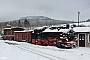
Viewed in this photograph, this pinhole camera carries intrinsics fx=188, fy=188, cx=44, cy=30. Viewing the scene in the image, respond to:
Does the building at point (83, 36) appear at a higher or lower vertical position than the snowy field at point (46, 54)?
higher

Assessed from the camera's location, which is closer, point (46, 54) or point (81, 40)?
point (46, 54)

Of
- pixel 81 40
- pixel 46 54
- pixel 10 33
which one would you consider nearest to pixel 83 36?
pixel 81 40

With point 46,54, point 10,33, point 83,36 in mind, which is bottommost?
point 46,54

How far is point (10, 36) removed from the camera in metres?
66.5

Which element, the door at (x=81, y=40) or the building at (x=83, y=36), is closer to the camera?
the building at (x=83, y=36)

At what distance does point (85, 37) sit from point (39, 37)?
422 inches

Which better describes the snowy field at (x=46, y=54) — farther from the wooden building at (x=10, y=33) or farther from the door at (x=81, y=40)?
the wooden building at (x=10, y=33)

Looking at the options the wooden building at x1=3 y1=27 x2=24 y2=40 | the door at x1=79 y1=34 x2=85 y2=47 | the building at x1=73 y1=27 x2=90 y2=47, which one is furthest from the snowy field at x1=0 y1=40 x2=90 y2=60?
the wooden building at x1=3 y1=27 x2=24 y2=40

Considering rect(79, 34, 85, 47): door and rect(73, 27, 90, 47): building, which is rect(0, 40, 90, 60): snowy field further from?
rect(79, 34, 85, 47): door

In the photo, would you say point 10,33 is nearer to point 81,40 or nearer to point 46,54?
point 81,40

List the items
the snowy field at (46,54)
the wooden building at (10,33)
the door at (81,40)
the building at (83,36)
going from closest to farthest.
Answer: the snowy field at (46,54)
the building at (83,36)
the door at (81,40)
the wooden building at (10,33)

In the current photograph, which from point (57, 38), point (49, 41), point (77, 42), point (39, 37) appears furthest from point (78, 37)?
point (39, 37)

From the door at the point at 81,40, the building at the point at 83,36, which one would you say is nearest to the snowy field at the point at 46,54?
the building at the point at 83,36

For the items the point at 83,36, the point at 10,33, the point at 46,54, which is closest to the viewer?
the point at 46,54
